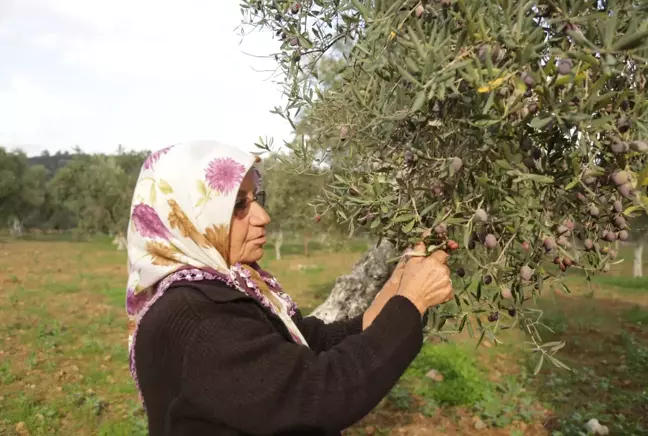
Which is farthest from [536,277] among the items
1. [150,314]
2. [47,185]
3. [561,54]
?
[47,185]

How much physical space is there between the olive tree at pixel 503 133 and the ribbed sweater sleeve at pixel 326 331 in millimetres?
602

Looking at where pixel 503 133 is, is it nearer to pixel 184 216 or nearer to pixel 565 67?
pixel 565 67

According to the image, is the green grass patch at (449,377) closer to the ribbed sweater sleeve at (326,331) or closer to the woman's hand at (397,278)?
the ribbed sweater sleeve at (326,331)

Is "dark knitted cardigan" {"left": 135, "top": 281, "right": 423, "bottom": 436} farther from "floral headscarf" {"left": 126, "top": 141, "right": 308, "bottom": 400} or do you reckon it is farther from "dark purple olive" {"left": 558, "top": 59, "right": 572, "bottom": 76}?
"dark purple olive" {"left": 558, "top": 59, "right": 572, "bottom": 76}

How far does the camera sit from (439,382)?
8.28 metres

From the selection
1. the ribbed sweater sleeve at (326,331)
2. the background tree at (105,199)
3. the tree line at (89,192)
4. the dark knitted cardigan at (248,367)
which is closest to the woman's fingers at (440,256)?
the dark knitted cardigan at (248,367)

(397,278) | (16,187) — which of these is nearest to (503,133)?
(397,278)

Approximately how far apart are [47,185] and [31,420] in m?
57.9

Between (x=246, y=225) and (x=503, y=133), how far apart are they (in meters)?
1.22

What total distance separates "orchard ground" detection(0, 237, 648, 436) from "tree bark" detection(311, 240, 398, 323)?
163 centimetres

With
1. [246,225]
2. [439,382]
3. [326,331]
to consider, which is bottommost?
[439,382]

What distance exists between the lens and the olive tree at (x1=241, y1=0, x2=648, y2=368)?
1641mm

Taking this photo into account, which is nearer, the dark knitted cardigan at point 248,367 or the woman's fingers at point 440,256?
the dark knitted cardigan at point 248,367

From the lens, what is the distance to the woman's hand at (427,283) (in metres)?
2.16
